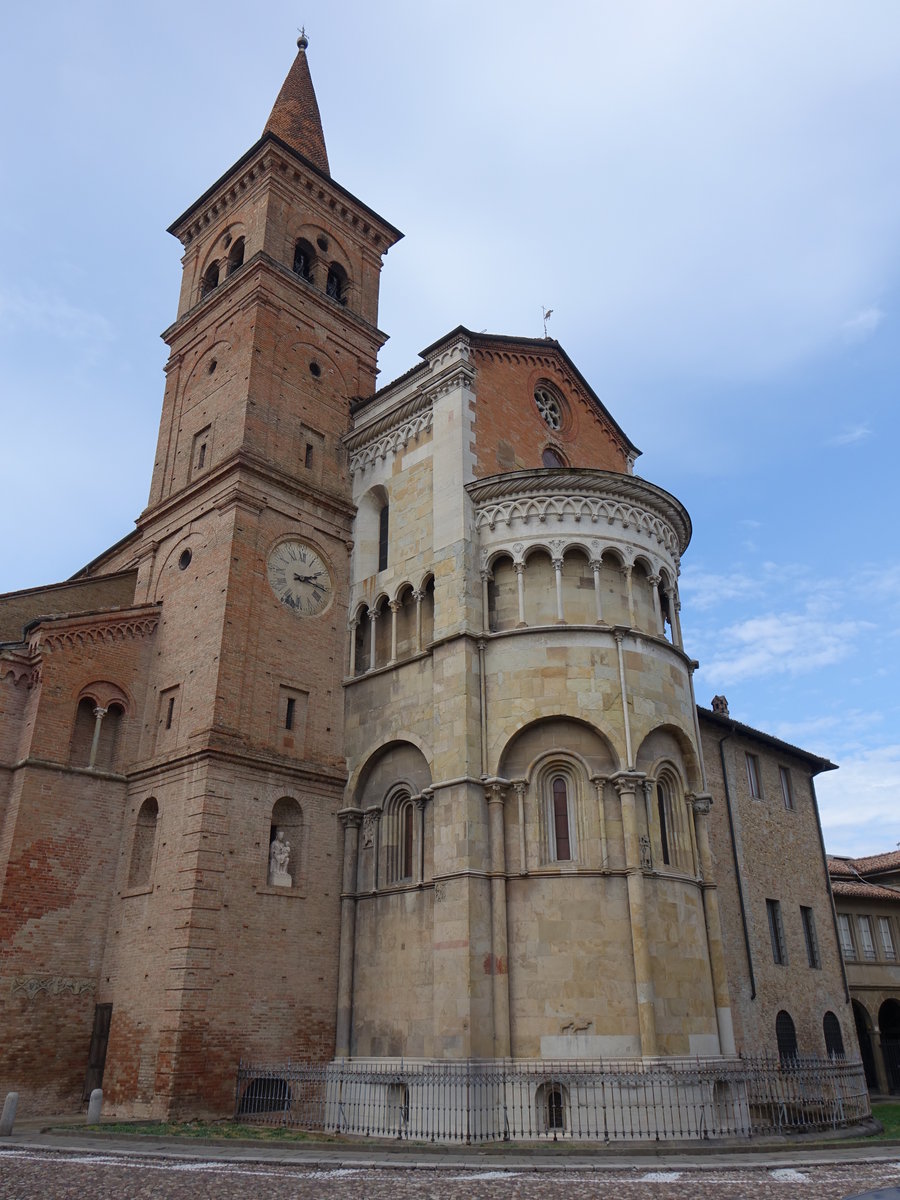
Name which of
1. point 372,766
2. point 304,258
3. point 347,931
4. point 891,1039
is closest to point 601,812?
point 372,766

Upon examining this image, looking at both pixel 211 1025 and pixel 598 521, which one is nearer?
pixel 211 1025

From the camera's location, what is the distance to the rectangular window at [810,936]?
26.8 meters

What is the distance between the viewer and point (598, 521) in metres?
20.8

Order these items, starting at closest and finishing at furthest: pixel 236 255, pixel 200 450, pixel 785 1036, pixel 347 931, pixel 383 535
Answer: pixel 347 931 < pixel 785 1036 < pixel 383 535 < pixel 200 450 < pixel 236 255

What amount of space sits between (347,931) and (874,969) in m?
21.3

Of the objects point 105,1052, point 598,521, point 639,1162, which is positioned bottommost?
point 639,1162

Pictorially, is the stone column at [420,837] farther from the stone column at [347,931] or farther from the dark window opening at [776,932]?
the dark window opening at [776,932]

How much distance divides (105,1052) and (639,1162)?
11.8 meters

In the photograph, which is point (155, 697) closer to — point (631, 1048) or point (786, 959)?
point (631, 1048)

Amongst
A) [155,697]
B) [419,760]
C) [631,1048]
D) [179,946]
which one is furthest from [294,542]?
[631,1048]

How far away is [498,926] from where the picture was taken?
17656 millimetres

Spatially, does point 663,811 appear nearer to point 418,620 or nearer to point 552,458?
point 418,620

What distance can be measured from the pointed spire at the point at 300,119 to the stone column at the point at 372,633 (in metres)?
15.4

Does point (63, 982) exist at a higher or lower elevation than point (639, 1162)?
higher
